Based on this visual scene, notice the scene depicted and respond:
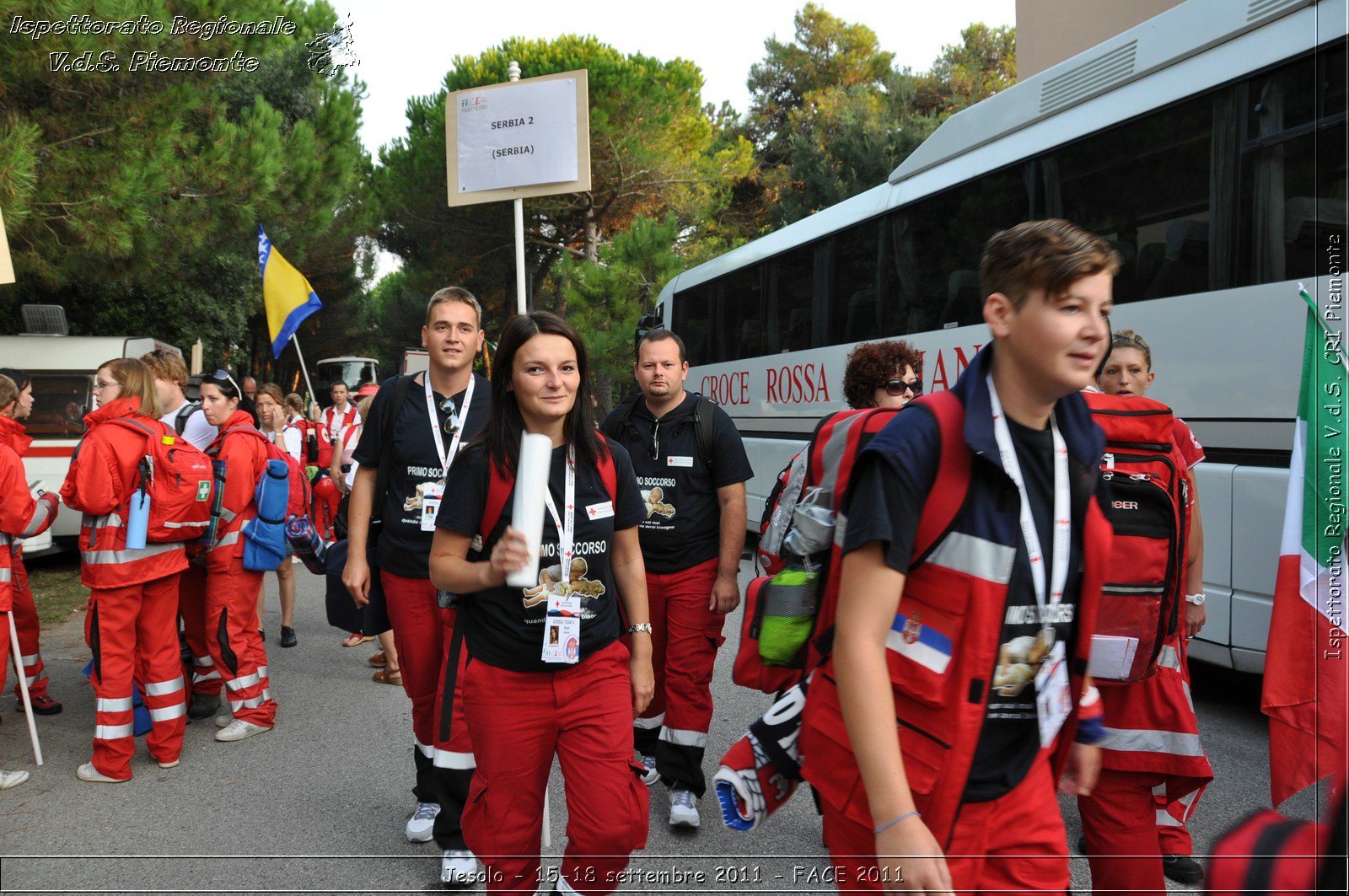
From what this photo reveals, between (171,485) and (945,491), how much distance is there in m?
4.49

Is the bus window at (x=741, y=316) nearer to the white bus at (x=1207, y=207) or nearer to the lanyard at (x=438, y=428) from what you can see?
the white bus at (x=1207, y=207)

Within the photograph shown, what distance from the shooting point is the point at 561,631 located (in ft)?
8.71

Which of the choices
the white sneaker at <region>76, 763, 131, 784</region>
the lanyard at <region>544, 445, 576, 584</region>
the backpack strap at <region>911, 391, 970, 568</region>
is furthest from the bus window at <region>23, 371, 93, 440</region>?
the backpack strap at <region>911, 391, 970, 568</region>

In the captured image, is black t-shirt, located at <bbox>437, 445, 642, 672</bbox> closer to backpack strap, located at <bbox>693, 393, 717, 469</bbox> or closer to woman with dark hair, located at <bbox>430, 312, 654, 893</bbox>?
woman with dark hair, located at <bbox>430, 312, 654, 893</bbox>

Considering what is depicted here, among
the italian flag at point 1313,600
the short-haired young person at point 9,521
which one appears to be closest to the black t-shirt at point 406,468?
the short-haired young person at point 9,521

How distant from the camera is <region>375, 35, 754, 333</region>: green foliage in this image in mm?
31562

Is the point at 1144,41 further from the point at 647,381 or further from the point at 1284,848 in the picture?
the point at 1284,848

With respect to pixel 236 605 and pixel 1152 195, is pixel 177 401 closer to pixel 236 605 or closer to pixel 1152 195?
pixel 236 605

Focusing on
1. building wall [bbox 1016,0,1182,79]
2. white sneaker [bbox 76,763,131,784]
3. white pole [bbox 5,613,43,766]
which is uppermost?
building wall [bbox 1016,0,1182,79]

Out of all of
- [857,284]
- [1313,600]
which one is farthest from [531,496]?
[857,284]

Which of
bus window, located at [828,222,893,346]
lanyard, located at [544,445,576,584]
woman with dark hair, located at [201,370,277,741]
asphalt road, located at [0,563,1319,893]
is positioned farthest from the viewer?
bus window, located at [828,222,893,346]

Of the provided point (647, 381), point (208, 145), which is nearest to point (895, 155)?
point (208, 145)

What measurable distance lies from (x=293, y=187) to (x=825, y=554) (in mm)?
15918

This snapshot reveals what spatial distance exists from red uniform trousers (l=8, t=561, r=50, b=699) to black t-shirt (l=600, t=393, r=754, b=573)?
3623 mm
